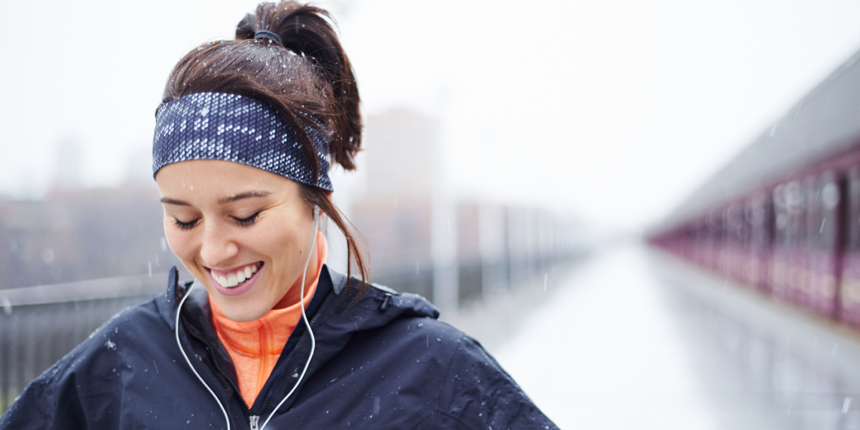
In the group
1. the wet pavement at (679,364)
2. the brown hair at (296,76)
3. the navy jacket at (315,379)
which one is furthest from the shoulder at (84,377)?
the wet pavement at (679,364)

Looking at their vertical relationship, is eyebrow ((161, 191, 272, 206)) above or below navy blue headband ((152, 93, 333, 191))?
below

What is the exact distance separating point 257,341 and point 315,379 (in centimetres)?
20

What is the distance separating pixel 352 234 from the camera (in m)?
1.22

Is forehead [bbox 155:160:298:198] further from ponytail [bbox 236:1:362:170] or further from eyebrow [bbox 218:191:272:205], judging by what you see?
ponytail [bbox 236:1:362:170]

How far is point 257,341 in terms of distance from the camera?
128cm

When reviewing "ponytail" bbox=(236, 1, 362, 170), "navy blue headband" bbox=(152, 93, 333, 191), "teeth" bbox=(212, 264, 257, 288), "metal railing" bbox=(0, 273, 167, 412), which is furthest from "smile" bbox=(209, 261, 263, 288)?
"metal railing" bbox=(0, 273, 167, 412)

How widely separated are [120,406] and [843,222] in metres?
10.5

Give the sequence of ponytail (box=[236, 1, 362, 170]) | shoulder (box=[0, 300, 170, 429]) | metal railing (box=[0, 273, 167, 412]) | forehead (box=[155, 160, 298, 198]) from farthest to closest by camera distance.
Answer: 1. metal railing (box=[0, 273, 167, 412])
2. ponytail (box=[236, 1, 362, 170])
3. shoulder (box=[0, 300, 170, 429])
4. forehead (box=[155, 160, 298, 198])

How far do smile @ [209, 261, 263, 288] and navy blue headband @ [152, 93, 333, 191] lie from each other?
21 cm

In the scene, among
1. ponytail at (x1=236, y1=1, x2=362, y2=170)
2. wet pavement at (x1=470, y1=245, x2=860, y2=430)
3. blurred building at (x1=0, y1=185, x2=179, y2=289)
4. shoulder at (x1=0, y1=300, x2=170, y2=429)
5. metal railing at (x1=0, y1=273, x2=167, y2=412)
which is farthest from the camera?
blurred building at (x1=0, y1=185, x2=179, y2=289)

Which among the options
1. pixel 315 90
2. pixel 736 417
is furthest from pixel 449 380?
pixel 736 417

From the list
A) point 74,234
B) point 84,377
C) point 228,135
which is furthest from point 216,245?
point 74,234

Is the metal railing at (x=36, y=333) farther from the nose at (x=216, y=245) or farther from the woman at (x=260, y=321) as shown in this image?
the nose at (x=216, y=245)

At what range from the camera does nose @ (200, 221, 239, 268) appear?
3.61 ft
